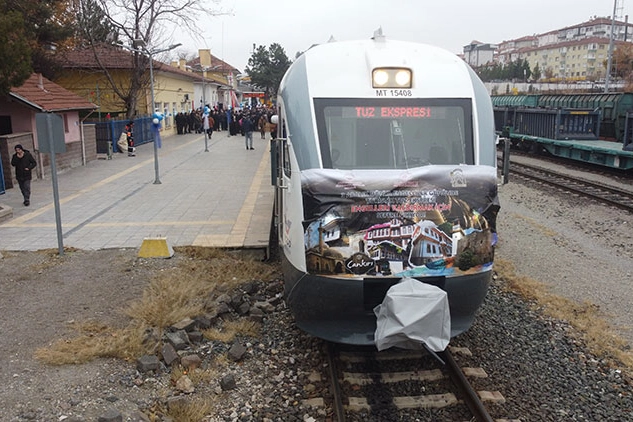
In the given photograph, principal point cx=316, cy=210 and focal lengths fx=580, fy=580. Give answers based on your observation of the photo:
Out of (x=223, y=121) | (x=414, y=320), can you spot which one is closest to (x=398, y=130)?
(x=414, y=320)

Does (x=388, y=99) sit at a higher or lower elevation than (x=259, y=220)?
higher

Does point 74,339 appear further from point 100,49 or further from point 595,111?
point 100,49

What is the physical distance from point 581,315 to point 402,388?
3.18 m

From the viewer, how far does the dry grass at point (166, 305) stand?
19.7ft

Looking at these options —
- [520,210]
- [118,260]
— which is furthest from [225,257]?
[520,210]

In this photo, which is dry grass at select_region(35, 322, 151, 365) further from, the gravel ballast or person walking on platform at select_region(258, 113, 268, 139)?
person walking on platform at select_region(258, 113, 268, 139)

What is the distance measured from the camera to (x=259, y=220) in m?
11.6

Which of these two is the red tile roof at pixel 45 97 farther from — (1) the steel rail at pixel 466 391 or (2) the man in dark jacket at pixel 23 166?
(1) the steel rail at pixel 466 391

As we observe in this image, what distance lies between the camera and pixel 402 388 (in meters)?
5.45

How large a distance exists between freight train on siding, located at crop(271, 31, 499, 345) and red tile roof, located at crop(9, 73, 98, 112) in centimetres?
1405

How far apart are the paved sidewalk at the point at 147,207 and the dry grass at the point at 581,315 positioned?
399 centimetres

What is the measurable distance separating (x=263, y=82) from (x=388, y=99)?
2783 inches

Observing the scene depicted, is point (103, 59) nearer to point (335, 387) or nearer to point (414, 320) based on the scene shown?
point (335, 387)

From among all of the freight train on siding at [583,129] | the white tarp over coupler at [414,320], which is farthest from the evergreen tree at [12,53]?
the freight train on siding at [583,129]
